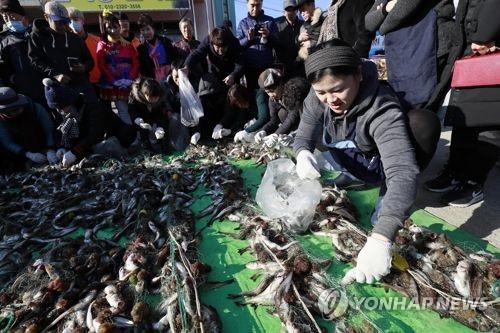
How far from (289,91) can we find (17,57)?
13.7 ft

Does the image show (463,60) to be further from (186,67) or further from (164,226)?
(186,67)

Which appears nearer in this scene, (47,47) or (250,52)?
(47,47)

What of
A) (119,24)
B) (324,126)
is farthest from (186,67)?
(324,126)

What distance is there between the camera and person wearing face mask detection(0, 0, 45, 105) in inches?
180

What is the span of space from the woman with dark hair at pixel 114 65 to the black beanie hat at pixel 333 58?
4.07m

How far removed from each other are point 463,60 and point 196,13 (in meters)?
14.8

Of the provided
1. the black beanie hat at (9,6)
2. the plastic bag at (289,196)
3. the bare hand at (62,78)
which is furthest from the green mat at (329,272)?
the black beanie hat at (9,6)

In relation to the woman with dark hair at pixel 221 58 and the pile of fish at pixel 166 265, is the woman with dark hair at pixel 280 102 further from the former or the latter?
the pile of fish at pixel 166 265

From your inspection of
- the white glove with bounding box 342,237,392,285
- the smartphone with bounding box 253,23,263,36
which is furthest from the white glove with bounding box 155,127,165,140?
the white glove with bounding box 342,237,392,285

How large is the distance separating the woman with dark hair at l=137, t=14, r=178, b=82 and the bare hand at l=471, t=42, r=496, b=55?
4.96 meters

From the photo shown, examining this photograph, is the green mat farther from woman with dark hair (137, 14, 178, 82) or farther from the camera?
woman with dark hair (137, 14, 178, 82)

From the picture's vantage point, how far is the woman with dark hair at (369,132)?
66.6 inches

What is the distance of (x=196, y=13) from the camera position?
14859mm

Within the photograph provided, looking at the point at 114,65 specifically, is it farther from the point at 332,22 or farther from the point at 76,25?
the point at 332,22
